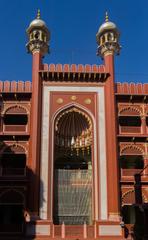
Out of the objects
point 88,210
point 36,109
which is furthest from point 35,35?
point 88,210

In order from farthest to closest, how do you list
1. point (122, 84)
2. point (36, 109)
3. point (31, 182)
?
1. point (122, 84)
2. point (36, 109)
3. point (31, 182)

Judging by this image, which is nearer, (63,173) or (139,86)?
(63,173)

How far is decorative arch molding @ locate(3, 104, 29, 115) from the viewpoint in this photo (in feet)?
90.8

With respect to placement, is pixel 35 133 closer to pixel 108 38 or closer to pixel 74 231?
pixel 74 231

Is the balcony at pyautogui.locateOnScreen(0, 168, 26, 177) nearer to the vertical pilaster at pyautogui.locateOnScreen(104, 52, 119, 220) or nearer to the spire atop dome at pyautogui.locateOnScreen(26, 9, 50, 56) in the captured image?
the vertical pilaster at pyautogui.locateOnScreen(104, 52, 119, 220)

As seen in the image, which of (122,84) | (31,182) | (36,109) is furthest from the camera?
(122,84)

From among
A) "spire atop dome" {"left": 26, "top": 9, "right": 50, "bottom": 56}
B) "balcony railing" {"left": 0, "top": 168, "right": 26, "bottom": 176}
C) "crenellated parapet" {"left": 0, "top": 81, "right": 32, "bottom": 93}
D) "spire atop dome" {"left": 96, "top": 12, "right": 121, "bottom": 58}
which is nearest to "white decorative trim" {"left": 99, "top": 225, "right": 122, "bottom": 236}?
"balcony railing" {"left": 0, "top": 168, "right": 26, "bottom": 176}

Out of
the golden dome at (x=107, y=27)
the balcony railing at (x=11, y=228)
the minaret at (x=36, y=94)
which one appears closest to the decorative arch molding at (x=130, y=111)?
the minaret at (x=36, y=94)

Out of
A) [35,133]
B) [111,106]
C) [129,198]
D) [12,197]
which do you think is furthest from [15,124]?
[129,198]

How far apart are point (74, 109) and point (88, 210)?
7287 mm

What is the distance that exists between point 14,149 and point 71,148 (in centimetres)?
429

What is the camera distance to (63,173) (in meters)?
26.8

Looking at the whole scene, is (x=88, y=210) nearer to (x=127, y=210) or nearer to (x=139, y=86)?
(x=127, y=210)

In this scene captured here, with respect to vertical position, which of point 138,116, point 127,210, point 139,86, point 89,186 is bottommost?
point 127,210
